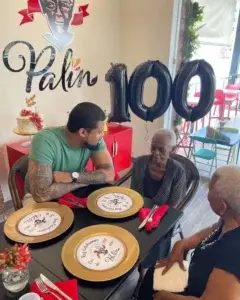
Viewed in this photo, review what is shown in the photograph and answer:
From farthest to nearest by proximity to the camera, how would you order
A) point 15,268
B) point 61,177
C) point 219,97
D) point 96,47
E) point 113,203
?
point 219,97 < point 96,47 < point 61,177 < point 113,203 < point 15,268

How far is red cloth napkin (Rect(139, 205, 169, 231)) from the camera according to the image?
118 cm

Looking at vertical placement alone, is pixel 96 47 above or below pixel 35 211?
above

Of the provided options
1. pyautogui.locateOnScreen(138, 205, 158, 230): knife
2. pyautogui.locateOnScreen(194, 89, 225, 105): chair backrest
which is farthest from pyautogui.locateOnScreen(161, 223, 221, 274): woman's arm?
pyautogui.locateOnScreen(194, 89, 225, 105): chair backrest

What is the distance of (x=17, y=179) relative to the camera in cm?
175

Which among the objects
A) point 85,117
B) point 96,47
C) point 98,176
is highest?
point 96,47

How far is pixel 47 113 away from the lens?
3.01 m

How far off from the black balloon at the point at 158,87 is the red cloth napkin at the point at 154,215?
0.81 metres

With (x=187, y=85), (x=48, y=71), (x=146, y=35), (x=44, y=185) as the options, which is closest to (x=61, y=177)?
(x=44, y=185)

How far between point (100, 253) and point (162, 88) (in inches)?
47.1

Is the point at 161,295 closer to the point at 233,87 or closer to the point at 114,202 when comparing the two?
the point at 114,202

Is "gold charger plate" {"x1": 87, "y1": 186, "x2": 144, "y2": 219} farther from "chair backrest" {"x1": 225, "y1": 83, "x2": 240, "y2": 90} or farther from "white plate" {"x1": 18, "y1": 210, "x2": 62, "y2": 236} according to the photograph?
"chair backrest" {"x1": 225, "y1": 83, "x2": 240, "y2": 90}

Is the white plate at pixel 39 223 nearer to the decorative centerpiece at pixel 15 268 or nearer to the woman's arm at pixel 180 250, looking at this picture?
the decorative centerpiece at pixel 15 268

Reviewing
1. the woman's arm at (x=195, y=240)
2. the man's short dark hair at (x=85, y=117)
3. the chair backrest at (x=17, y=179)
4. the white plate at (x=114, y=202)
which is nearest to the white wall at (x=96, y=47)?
the chair backrest at (x=17, y=179)

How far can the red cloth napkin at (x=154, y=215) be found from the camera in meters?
1.18
